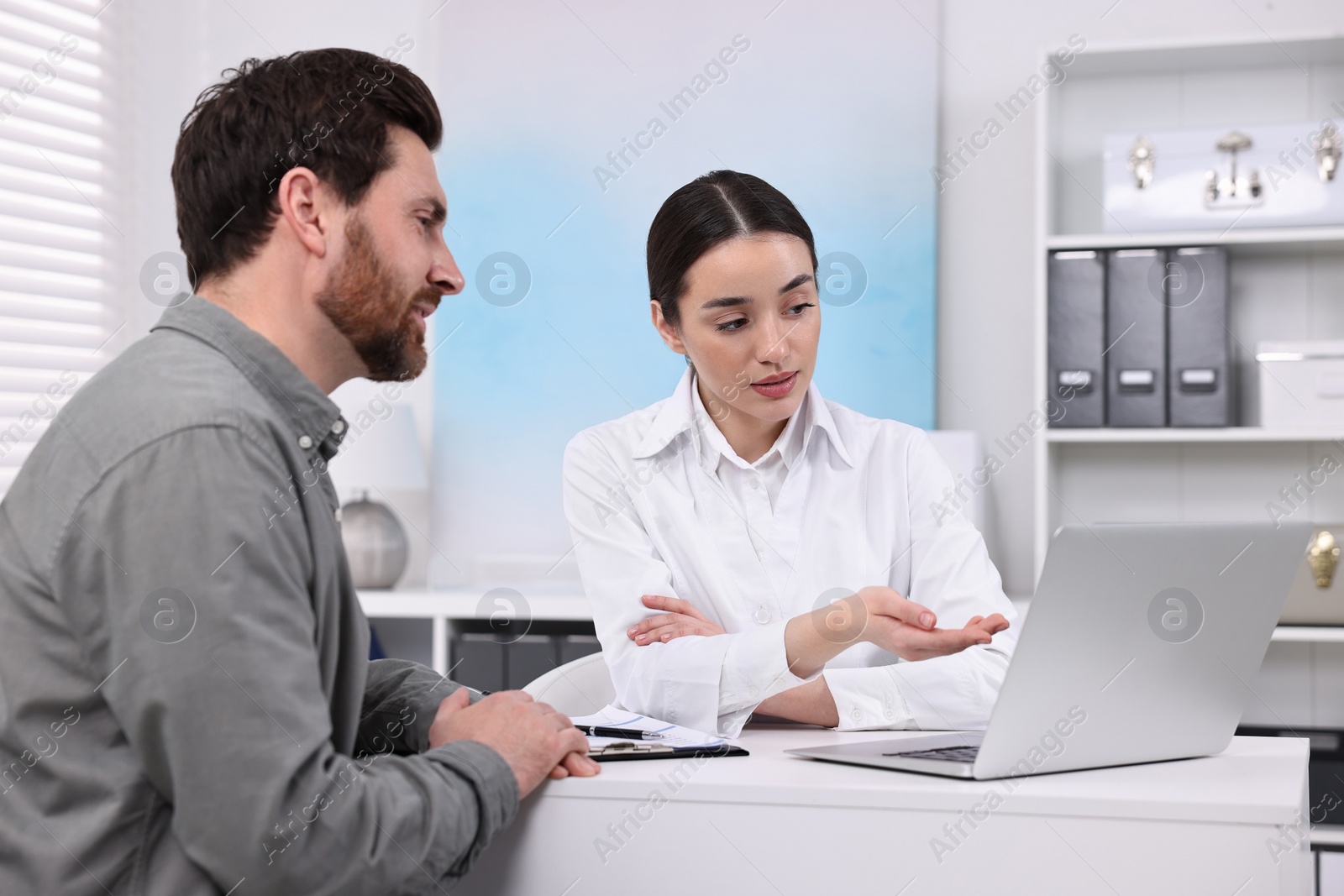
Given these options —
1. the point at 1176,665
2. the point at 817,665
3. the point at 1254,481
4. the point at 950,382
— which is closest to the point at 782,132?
the point at 950,382

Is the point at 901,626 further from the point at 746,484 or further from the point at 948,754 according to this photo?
the point at 746,484

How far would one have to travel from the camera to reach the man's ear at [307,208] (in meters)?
1.08

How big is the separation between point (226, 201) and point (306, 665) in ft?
1.57

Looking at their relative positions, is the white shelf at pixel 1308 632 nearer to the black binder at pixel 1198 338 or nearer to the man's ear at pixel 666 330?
the black binder at pixel 1198 338

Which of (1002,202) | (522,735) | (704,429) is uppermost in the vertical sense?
(1002,202)

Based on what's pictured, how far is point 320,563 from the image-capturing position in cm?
96

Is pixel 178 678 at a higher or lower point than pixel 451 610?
higher

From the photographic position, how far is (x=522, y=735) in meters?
1.04

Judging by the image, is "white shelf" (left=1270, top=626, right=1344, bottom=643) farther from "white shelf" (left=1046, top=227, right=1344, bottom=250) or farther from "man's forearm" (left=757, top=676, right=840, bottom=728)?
"man's forearm" (left=757, top=676, right=840, bottom=728)

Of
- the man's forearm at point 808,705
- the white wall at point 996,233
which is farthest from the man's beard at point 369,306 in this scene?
the white wall at point 996,233

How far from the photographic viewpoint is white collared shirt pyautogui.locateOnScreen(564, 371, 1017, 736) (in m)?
1.61

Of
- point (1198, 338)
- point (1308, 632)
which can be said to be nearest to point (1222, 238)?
point (1198, 338)

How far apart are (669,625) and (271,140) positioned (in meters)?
0.75

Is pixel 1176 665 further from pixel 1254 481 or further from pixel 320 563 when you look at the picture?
pixel 1254 481
